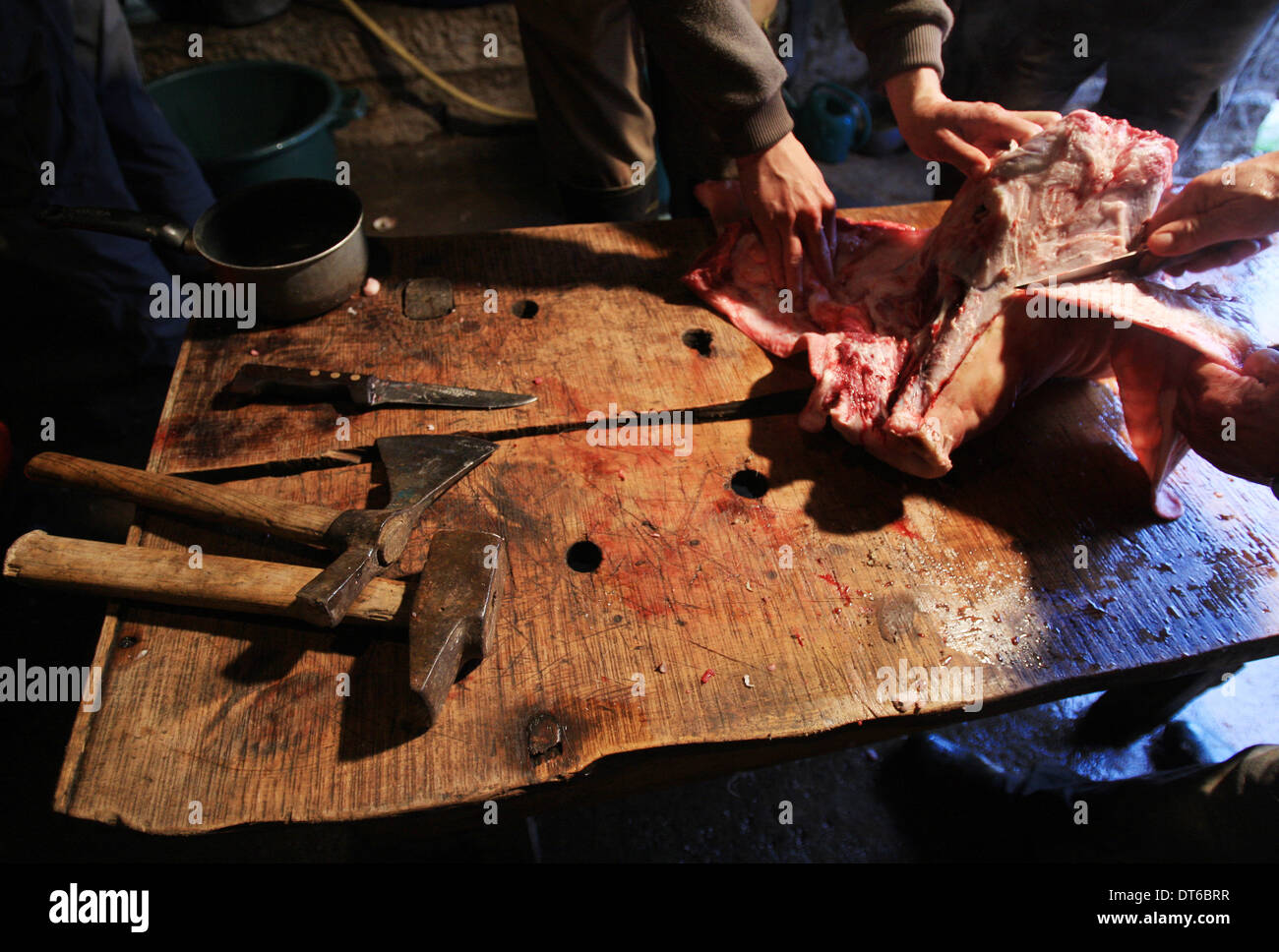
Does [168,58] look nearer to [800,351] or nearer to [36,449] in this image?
[36,449]

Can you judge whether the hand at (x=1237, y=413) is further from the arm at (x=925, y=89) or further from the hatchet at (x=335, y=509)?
the hatchet at (x=335, y=509)

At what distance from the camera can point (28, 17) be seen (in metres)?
2.52

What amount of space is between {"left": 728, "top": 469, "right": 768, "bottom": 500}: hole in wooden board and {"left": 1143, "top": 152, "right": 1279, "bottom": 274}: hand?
110 cm

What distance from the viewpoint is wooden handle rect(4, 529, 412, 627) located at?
4.56 ft

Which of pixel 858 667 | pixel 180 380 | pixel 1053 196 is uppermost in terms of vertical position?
pixel 1053 196

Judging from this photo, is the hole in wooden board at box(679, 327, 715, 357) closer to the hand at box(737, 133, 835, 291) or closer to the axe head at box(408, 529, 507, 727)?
the hand at box(737, 133, 835, 291)

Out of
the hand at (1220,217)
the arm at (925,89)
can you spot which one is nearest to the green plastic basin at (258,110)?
the arm at (925,89)

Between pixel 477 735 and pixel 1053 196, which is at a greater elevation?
pixel 1053 196

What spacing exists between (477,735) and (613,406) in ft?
3.00

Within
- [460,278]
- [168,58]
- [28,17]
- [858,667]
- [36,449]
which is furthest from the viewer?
[168,58]

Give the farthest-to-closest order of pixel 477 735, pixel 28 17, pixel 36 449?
pixel 36 449, pixel 28 17, pixel 477 735

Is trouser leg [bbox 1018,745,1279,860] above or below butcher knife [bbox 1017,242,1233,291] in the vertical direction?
below

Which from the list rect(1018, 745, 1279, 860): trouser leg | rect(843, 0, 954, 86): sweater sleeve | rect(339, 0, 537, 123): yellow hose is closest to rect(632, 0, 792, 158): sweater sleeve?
rect(843, 0, 954, 86): sweater sleeve
